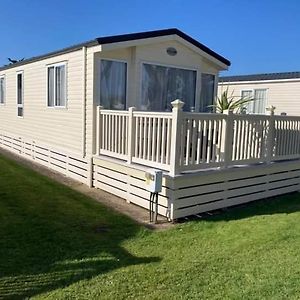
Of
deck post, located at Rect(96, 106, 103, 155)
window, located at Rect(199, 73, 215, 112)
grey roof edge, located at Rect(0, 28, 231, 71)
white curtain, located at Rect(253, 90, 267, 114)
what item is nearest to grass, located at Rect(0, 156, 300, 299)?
deck post, located at Rect(96, 106, 103, 155)

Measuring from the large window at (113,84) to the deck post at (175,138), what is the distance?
2817mm

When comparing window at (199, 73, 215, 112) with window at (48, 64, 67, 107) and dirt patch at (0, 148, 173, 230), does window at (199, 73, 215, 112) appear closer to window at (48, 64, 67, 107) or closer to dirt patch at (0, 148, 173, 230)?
window at (48, 64, 67, 107)

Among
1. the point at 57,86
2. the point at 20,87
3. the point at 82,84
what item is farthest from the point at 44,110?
the point at 82,84

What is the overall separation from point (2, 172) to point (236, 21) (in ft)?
54.3

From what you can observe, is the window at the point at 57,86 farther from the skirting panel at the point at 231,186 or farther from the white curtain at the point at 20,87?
the skirting panel at the point at 231,186

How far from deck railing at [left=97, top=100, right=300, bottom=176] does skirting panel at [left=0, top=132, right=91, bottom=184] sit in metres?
0.89

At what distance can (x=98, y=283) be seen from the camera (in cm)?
337

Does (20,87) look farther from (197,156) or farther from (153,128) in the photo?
(197,156)

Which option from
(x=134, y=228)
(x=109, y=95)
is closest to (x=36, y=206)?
(x=134, y=228)

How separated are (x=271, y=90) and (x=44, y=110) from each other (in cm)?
1066

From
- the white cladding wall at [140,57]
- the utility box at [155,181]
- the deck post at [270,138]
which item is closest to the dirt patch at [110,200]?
the utility box at [155,181]

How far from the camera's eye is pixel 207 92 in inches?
384

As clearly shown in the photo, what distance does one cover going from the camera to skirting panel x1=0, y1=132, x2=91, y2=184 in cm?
805

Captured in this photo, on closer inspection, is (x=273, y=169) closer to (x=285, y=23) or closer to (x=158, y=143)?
(x=158, y=143)
